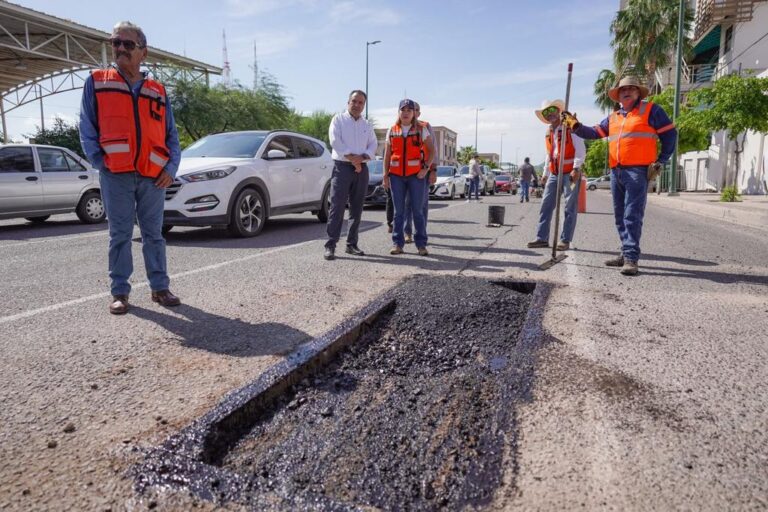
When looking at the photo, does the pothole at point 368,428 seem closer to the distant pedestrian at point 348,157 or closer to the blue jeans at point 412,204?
the distant pedestrian at point 348,157

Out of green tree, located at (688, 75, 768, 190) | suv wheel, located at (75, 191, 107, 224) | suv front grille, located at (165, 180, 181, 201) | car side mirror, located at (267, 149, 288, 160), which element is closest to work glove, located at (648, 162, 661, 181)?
car side mirror, located at (267, 149, 288, 160)

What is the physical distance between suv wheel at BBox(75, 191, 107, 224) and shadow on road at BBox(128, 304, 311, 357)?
8145 millimetres

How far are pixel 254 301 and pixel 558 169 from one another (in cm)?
422

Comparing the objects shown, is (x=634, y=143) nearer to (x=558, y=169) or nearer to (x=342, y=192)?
(x=558, y=169)

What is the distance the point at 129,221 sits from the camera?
378cm

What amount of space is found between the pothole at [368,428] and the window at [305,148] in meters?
6.34

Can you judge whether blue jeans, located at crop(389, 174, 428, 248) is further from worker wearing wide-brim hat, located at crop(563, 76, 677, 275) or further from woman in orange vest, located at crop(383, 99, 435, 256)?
worker wearing wide-brim hat, located at crop(563, 76, 677, 275)

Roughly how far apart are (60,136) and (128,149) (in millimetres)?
26836

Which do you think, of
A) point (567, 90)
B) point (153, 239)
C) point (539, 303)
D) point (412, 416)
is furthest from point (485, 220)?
point (412, 416)

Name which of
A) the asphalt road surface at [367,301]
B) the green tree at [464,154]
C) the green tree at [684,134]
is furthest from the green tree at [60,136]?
the green tree at [464,154]

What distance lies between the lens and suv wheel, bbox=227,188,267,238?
24.9 ft

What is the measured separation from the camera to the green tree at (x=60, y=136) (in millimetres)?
25500

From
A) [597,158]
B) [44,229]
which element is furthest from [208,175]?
[597,158]

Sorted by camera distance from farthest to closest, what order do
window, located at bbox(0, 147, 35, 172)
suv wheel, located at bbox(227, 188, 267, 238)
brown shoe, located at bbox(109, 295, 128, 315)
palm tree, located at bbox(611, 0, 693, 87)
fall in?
palm tree, located at bbox(611, 0, 693, 87), window, located at bbox(0, 147, 35, 172), suv wheel, located at bbox(227, 188, 267, 238), brown shoe, located at bbox(109, 295, 128, 315)
